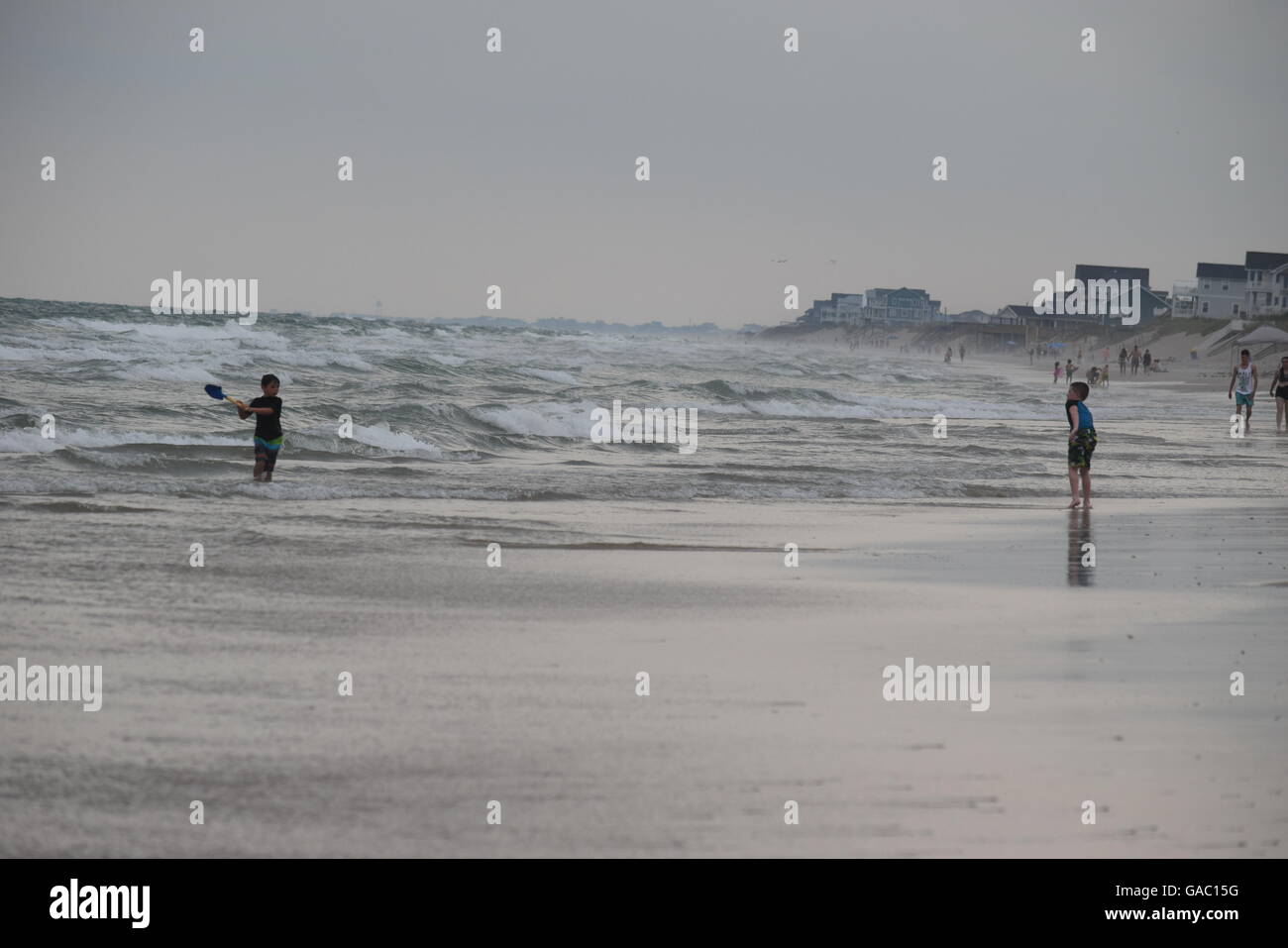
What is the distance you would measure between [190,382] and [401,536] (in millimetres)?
23269

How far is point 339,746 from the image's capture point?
17.3 feet

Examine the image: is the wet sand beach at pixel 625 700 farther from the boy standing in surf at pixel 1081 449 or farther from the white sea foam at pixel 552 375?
the white sea foam at pixel 552 375

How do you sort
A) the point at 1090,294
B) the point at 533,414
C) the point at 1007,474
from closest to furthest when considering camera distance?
the point at 1007,474 → the point at 533,414 → the point at 1090,294

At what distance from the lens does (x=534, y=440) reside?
22719 mm

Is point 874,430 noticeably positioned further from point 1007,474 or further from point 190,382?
point 190,382

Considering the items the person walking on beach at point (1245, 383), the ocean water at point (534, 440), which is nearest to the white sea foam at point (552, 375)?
the ocean water at point (534, 440)

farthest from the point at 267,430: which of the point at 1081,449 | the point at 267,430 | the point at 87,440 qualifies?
the point at 1081,449

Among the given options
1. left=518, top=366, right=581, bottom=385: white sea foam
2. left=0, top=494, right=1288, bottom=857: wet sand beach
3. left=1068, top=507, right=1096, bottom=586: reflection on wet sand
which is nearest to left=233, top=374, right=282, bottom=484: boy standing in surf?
left=0, top=494, right=1288, bottom=857: wet sand beach

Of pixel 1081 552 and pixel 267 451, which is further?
pixel 267 451

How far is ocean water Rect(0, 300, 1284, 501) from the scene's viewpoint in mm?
16031

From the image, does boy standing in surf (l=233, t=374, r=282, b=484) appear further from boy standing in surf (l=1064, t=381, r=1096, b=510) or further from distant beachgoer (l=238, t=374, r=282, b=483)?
boy standing in surf (l=1064, t=381, r=1096, b=510)

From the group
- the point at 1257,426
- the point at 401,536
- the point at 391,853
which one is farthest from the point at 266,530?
the point at 1257,426

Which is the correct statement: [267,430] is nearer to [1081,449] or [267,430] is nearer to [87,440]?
[87,440]
